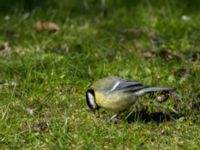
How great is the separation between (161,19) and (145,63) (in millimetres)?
1273

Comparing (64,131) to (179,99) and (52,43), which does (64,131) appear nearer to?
(179,99)

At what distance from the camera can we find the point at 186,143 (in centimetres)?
450

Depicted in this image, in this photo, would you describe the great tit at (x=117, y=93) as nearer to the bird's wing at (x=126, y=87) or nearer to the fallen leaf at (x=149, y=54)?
the bird's wing at (x=126, y=87)

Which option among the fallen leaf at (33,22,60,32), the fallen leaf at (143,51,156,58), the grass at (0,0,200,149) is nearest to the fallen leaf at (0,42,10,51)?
the grass at (0,0,200,149)

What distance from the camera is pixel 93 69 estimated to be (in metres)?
5.79

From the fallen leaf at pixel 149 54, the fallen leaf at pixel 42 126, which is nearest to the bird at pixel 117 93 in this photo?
the fallen leaf at pixel 42 126

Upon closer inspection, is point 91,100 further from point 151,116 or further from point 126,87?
point 151,116

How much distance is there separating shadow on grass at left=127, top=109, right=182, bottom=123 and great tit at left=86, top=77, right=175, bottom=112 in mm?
119

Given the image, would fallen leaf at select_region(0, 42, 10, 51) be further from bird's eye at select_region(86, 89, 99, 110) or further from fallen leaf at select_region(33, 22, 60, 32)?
bird's eye at select_region(86, 89, 99, 110)

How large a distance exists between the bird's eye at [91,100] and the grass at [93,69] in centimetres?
8

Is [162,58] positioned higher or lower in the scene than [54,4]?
lower

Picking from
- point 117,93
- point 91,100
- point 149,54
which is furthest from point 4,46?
point 117,93

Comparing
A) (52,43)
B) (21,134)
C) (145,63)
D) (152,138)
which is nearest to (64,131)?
(21,134)

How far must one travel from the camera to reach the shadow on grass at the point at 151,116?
15.9 ft
